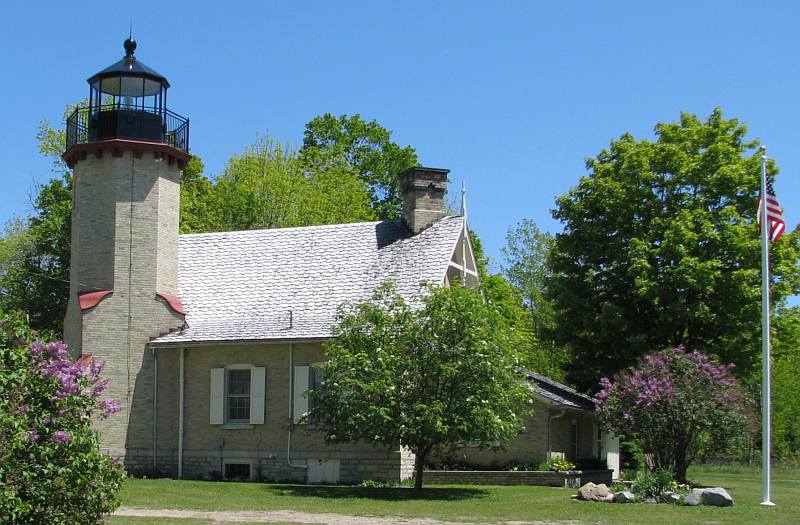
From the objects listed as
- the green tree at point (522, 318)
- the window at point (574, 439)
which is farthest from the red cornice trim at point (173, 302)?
the green tree at point (522, 318)

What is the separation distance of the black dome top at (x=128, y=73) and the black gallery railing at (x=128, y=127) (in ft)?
1.93

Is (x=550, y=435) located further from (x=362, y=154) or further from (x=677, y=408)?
(x=362, y=154)

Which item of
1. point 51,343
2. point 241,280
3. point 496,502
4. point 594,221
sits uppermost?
point 594,221

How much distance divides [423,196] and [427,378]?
345 inches

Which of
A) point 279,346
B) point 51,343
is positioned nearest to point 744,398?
point 279,346

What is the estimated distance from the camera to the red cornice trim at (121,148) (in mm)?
29594

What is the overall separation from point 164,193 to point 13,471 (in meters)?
18.6

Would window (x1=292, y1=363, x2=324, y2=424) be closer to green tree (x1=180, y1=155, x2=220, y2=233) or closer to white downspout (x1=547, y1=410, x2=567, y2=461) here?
white downspout (x1=547, y1=410, x2=567, y2=461)

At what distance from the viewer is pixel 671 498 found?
22062 mm

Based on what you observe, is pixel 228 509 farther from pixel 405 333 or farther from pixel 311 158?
pixel 311 158

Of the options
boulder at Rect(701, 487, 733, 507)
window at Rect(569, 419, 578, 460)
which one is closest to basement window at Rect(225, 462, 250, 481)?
window at Rect(569, 419, 578, 460)

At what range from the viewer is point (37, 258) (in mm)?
43438

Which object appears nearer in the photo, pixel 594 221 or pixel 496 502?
pixel 496 502

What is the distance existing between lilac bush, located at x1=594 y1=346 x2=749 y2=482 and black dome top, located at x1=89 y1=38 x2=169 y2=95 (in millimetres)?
15664
